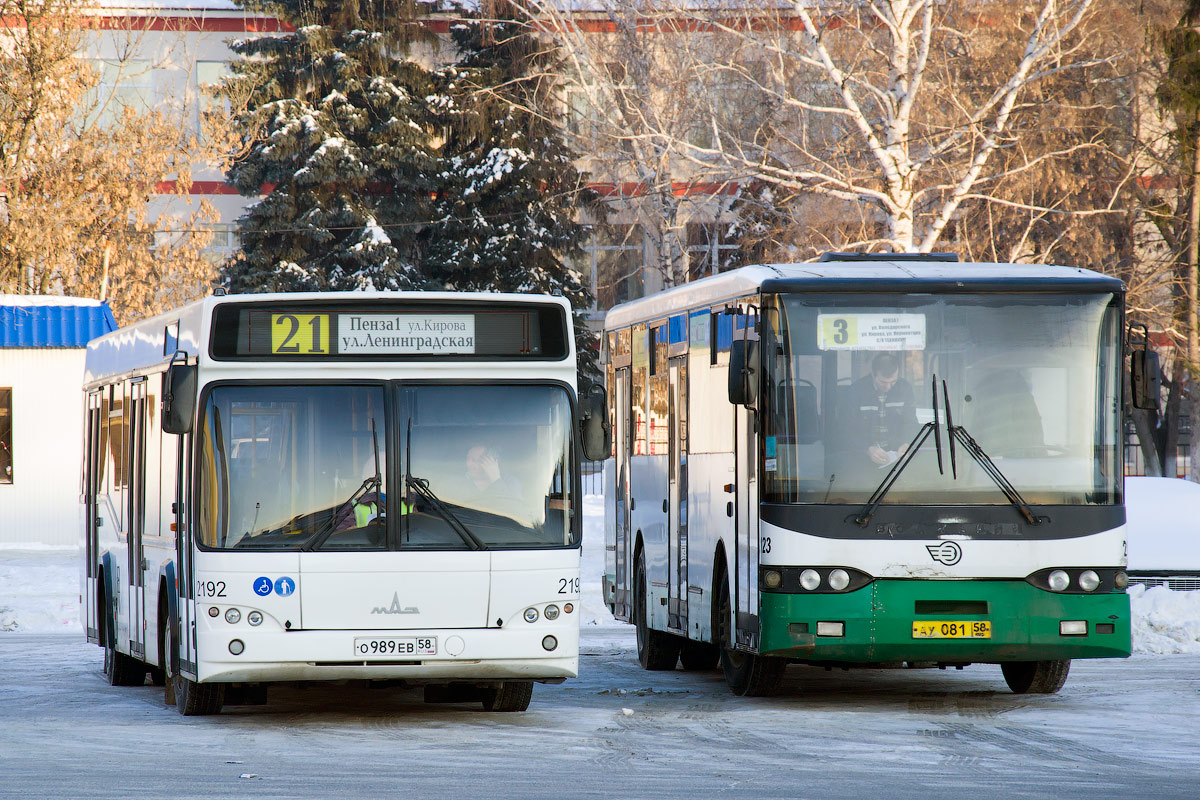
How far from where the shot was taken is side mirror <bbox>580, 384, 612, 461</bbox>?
37.2ft

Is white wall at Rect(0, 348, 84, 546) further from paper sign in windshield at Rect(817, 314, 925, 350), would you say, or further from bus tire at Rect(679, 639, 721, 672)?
paper sign in windshield at Rect(817, 314, 925, 350)

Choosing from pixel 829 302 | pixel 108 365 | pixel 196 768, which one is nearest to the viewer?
pixel 196 768

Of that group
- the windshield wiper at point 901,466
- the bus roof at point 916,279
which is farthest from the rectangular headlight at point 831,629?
the bus roof at point 916,279

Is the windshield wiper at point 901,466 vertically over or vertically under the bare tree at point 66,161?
under

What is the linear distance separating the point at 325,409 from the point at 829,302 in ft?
10.8

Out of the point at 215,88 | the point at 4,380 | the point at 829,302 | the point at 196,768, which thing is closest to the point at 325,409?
the point at 196,768

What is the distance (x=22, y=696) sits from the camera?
13273mm

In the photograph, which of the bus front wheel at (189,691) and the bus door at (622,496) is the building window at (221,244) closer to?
the bus door at (622,496)

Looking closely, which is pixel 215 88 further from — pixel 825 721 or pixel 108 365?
pixel 825 721

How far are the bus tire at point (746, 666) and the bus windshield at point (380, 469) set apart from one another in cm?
218

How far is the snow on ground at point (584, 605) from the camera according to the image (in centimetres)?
1645

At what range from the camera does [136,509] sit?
13.2m

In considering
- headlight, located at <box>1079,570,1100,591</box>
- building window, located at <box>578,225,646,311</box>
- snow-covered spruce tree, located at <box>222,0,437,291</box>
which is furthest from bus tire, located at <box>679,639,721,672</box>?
building window, located at <box>578,225,646,311</box>

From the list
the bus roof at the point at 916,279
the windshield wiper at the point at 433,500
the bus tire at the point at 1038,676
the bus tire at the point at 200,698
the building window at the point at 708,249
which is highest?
the building window at the point at 708,249
